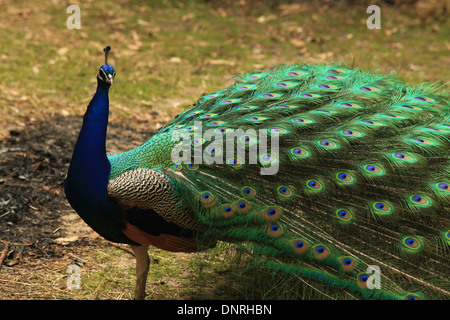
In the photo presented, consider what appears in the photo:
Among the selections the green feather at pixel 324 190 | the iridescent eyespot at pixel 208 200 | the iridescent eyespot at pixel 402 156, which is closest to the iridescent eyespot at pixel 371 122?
the green feather at pixel 324 190

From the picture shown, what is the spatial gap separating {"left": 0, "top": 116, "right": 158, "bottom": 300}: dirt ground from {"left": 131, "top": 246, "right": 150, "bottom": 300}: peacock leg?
1.89 feet

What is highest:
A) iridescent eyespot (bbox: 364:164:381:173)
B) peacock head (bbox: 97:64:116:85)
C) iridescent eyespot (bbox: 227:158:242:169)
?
peacock head (bbox: 97:64:116:85)

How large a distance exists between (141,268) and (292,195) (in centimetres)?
120

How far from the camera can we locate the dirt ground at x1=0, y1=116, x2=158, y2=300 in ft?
14.9

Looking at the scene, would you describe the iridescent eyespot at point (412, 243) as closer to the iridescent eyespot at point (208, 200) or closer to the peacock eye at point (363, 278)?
the peacock eye at point (363, 278)

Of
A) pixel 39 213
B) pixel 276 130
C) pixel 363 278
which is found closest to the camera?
pixel 363 278

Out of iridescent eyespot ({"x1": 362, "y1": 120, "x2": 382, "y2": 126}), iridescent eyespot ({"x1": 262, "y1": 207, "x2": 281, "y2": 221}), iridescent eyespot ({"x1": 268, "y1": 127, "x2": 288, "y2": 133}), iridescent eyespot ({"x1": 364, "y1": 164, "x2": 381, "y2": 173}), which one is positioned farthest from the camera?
iridescent eyespot ({"x1": 362, "y1": 120, "x2": 382, "y2": 126})

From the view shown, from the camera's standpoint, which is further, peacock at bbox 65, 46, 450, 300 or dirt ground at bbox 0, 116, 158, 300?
dirt ground at bbox 0, 116, 158, 300

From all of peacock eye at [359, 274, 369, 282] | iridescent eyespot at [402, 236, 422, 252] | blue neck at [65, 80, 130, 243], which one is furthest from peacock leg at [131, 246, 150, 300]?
iridescent eyespot at [402, 236, 422, 252]

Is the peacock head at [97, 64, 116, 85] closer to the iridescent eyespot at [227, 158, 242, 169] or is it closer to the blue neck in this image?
the blue neck

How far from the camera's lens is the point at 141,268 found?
4.19 m

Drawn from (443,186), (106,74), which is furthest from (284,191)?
(106,74)

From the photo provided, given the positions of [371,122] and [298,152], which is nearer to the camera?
[298,152]

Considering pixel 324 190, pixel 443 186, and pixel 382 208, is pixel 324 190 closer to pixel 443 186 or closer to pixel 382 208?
pixel 382 208
